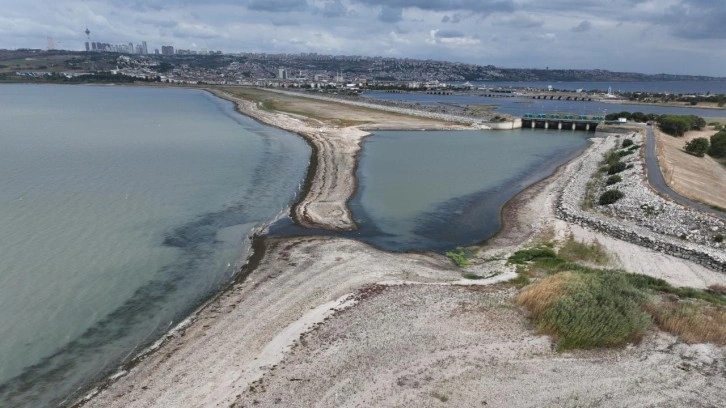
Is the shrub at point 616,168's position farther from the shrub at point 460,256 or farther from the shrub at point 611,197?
the shrub at point 460,256

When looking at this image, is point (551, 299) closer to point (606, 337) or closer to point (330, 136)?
point (606, 337)

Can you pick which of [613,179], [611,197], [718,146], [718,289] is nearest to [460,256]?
[718,289]

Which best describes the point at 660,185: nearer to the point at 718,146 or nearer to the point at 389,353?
the point at 389,353

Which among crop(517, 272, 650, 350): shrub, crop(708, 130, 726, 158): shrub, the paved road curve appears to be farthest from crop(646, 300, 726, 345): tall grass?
crop(708, 130, 726, 158): shrub

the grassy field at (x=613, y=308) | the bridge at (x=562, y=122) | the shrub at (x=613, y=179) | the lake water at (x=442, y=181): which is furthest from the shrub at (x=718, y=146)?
the grassy field at (x=613, y=308)

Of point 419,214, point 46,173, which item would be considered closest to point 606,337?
point 419,214

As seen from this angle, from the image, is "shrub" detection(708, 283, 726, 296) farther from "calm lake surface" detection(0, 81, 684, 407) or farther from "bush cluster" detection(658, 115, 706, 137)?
"bush cluster" detection(658, 115, 706, 137)
